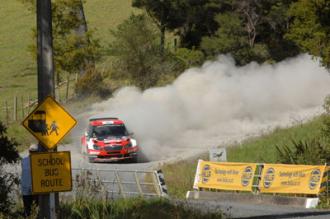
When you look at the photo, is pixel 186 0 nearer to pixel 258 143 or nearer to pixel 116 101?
pixel 116 101

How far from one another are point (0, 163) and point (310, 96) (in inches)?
1351

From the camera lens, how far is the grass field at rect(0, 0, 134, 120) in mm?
Result: 62969

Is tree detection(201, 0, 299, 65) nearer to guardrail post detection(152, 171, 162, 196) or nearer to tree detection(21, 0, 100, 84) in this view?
tree detection(21, 0, 100, 84)

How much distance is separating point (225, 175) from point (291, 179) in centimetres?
264

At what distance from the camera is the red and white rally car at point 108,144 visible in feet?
123

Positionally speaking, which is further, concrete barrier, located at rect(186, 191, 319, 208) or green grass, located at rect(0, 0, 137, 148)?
green grass, located at rect(0, 0, 137, 148)

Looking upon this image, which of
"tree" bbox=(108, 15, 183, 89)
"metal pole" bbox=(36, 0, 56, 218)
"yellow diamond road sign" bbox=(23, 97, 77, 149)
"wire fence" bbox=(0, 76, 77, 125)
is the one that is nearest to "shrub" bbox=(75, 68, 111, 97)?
"wire fence" bbox=(0, 76, 77, 125)

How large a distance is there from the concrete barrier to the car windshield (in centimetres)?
1151

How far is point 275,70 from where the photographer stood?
164ft

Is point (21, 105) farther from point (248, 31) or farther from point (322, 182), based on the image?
point (322, 182)

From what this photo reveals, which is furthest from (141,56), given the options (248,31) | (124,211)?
(124,211)

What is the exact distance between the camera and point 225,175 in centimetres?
2650

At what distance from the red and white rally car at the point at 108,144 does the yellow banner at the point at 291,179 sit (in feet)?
42.8

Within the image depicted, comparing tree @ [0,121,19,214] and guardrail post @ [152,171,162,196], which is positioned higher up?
tree @ [0,121,19,214]
